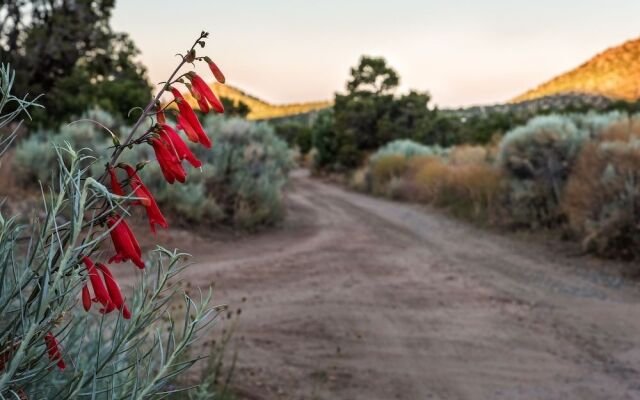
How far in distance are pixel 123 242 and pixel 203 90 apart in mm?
494

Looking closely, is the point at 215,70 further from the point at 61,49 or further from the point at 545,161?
the point at 61,49

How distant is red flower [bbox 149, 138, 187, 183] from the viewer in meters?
1.55

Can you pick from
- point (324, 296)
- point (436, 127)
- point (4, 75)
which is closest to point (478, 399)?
point (324, 296)

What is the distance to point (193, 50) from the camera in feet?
5.95

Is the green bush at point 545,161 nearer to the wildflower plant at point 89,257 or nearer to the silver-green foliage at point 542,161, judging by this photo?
the silver-green foliage at point 542,161

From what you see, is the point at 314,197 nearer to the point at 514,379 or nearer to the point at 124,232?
the point at 514,379

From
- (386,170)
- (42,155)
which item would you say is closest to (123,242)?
(42,155)

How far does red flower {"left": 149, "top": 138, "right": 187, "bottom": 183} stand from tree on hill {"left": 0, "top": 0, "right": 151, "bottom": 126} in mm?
16211

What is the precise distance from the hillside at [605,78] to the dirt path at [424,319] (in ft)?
227

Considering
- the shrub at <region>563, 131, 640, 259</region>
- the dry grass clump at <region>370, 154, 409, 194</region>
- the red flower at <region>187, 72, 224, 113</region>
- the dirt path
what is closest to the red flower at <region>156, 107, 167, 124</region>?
the red flower at <region>187, 72, 224, 113</region>

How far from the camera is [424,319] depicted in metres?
7.16

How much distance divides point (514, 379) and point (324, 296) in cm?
302

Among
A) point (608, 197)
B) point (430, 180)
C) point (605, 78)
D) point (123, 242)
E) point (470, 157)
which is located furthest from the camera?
point (605, 78)

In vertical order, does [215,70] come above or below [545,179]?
above
